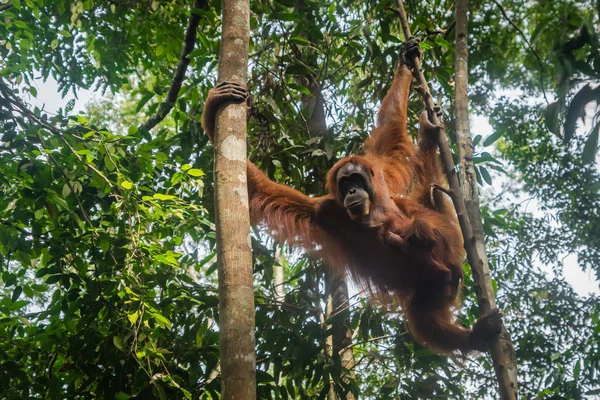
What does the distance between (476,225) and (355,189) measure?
119 centimetres

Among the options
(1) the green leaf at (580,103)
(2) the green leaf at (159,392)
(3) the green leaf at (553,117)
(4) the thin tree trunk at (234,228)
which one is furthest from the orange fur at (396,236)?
(1) the green leaf at (580,103)

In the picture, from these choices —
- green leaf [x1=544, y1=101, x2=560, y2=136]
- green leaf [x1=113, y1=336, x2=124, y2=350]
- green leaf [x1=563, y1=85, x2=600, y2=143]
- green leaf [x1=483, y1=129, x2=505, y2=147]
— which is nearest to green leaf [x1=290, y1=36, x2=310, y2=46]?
green leaf [x1=483, y1=129, x2=505, y2=147]

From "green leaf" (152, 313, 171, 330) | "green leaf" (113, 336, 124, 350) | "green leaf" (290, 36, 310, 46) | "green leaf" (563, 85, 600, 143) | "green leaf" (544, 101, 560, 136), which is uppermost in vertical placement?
"green leaf" (290, 36, 310, 46)

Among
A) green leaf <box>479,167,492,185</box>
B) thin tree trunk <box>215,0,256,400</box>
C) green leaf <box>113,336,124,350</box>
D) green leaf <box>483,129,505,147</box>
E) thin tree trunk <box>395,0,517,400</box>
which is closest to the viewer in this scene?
thin tree trunk <box>215,0,256,400</box>

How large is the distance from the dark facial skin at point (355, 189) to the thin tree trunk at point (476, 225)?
38.5 inches

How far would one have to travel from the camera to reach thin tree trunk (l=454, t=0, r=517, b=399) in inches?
102

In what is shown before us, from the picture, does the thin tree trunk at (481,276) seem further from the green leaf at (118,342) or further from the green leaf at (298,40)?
the green leaf at (118,342)

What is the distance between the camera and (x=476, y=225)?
9.23ft

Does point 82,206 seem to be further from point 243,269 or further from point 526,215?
point 526,215

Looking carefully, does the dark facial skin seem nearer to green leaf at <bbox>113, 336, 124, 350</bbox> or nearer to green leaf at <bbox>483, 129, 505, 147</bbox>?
green leaf at <bbox>483, 129, 505, 147</bbox>

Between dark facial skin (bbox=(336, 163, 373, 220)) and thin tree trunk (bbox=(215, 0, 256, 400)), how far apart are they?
4.16 feet

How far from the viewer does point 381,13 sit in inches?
189

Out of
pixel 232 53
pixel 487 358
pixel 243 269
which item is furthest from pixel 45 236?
pixel 487 358

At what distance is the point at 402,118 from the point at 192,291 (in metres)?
1.97
